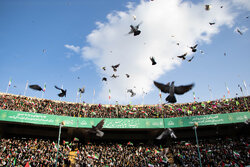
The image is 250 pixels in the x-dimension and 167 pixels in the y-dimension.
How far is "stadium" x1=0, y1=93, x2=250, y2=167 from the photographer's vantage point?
22141mm

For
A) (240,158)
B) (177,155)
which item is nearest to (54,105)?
(177,155)

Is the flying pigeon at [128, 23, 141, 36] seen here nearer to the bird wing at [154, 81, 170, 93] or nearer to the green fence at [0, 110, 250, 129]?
the bird wing at [154, 81, 170, 93]

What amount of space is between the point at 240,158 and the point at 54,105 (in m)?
27.8

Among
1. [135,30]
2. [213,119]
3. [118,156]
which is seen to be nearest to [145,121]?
[118,156]

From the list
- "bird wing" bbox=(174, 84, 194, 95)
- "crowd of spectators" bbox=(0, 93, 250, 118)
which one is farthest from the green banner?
"bird wing" bbox=(174, 84, 194, 95)

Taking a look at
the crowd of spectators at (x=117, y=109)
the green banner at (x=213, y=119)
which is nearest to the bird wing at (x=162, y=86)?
the green banner at (x=213, y=119)

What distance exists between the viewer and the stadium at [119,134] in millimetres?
22141

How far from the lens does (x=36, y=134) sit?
31.2 metres

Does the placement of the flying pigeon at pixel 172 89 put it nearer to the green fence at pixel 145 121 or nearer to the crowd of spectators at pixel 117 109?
the green fence at pixel 145 121

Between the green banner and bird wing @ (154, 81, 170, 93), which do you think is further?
the green banner

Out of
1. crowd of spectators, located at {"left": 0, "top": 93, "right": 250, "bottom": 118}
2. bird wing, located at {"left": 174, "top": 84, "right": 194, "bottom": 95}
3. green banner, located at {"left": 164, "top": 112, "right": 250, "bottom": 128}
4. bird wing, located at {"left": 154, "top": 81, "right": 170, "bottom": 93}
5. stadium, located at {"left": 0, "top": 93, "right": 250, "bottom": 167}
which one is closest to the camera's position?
bird wing, located at {"left": 174, "top": 84, "right": 194, "bottom": 95}

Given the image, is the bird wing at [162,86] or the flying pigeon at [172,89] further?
the bird wing at [162,86]

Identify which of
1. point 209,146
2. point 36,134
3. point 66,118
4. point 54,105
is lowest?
point 209,146

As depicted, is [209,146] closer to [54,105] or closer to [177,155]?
[177,155]
